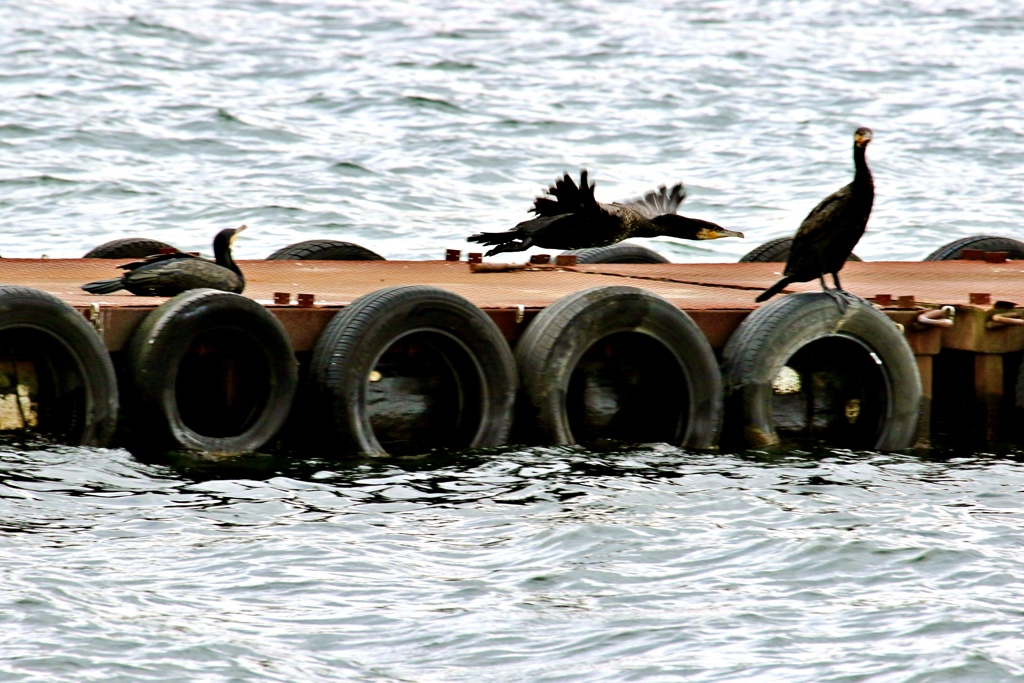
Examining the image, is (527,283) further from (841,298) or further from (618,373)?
(841,298)

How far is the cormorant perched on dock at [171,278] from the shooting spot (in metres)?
10.3

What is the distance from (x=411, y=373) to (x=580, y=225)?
1.90 meters

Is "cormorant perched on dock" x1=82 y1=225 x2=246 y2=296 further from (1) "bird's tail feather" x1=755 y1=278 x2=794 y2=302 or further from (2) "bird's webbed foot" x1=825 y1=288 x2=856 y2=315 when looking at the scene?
(2) "bird's webbed foot" x1=825 y1=288 x2=856 y2=315

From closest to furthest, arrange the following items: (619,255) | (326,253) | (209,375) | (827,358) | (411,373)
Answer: (209,375), (411,373), (827,358), (326,253), (619,255)

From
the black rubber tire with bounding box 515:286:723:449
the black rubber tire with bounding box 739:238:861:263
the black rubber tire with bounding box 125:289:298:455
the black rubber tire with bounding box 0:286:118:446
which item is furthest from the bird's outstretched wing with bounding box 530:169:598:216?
the black rubber tire with bounding box 739:238:861:263

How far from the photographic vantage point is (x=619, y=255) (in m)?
14.6

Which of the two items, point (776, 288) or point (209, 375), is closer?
point (209, 375)

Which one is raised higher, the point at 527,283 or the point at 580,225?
the point at 580,225

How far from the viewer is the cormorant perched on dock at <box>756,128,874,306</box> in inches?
406

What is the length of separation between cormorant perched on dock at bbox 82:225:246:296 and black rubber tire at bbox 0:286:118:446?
1.09 metres

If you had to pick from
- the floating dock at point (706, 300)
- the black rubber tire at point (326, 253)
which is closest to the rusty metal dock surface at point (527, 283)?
the floating dock at point (706, 300)

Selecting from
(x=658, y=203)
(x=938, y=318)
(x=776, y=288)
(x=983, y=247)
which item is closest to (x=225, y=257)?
(x=658, y=203)

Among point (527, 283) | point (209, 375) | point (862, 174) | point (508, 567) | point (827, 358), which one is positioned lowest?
point (508, 567)

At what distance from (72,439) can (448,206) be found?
15144 mm
